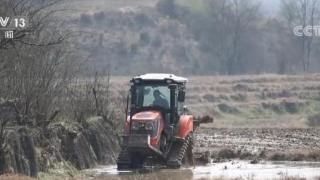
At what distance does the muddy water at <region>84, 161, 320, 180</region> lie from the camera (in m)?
22.5

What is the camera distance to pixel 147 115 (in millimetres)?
24984

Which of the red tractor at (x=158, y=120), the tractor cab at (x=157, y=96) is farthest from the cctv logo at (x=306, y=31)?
the tractor cab at (x=157, y=96)

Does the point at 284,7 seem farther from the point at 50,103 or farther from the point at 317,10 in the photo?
the point at 50,103

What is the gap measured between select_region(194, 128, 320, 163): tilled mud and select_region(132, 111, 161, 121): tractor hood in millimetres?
5187

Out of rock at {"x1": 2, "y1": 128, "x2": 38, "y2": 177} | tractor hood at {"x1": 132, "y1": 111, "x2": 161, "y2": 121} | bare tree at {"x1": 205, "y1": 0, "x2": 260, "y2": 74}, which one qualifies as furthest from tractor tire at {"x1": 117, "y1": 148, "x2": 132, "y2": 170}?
bare tree at {"x1": 205, "y1": 0, "x2": 260, "y2": 74}

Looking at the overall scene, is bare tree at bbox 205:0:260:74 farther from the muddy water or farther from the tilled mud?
the muddy water

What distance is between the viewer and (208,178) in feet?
70.9

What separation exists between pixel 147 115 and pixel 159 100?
102 centimetres

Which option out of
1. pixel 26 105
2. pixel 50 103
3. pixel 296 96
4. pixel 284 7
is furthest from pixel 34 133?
pixel 284 7

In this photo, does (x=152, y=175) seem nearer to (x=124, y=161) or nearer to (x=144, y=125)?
(x=144, y=125)

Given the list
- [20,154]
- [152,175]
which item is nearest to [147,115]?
[152,175]

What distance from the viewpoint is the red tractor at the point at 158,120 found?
25.0 m

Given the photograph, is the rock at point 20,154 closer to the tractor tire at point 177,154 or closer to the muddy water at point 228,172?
the muddy water at point 228,172

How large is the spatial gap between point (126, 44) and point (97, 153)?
8211 cm
